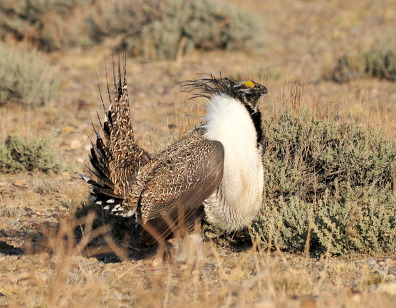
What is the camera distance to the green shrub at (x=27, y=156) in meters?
6.04

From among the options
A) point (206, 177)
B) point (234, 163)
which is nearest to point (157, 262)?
point (206, 177)

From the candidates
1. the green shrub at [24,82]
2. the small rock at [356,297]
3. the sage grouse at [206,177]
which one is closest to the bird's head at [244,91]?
the sage grouse at [206,177]

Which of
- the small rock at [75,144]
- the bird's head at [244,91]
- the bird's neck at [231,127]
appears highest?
the bird's head at [244,91]

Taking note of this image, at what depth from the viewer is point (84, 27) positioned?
11328mm

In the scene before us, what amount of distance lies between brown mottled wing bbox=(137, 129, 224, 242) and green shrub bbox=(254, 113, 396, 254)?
1.80 ft

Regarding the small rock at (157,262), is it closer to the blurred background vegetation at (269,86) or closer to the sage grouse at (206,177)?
the sage grouse at (206,177)

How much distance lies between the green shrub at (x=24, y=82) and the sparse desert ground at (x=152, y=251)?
13 cm

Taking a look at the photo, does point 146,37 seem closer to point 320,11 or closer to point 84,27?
point 84,27

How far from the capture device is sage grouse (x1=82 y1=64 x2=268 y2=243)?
157 inches

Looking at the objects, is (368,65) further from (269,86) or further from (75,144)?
(75,144)

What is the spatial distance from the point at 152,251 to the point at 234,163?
2.96ft

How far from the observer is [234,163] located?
402cm

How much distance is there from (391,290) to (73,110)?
555cm

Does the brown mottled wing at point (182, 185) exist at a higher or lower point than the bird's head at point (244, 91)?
lower
